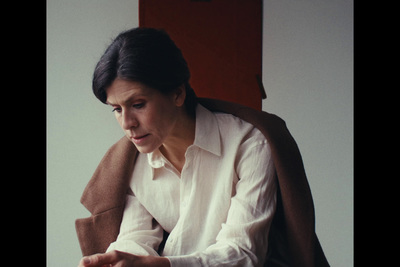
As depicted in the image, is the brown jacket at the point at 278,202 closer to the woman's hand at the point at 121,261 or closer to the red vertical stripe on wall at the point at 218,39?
the woman's hand at the point at 121,261

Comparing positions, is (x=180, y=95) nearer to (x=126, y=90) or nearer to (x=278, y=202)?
(x=126, y=90)

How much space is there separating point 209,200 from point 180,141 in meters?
0.18

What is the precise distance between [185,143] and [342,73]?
3.64 ft

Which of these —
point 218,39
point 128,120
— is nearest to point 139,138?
point 128,120

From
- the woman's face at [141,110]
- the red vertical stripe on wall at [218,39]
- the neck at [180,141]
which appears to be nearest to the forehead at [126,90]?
the woman's face at [141,110]

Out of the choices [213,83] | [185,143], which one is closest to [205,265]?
[185,143]

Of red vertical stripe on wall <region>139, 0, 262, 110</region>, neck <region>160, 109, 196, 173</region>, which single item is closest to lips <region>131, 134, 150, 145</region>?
neck <region>160, 109, 196, 173</region>

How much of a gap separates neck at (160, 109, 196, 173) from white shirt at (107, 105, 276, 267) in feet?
0.09

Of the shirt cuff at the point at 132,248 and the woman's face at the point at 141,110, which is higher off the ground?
the woman's face at the point at 141,110

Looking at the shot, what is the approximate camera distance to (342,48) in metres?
2.01

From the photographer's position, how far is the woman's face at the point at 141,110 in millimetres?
1053

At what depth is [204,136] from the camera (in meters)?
1.17

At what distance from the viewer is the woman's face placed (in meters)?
1.05

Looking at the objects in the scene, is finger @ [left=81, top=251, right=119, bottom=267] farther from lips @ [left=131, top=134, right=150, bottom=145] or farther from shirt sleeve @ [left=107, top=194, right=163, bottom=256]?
lips @ [left=131, top=134, right=150, bottom=145]
